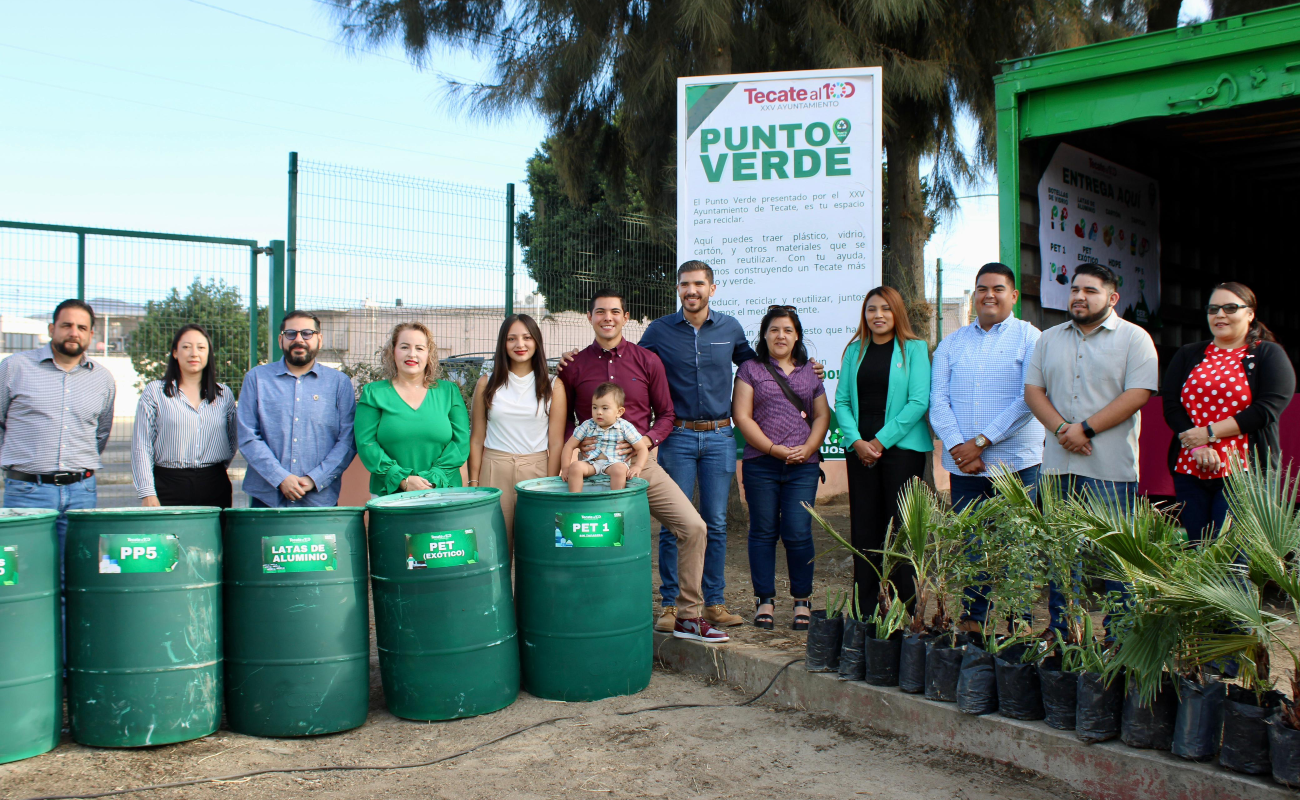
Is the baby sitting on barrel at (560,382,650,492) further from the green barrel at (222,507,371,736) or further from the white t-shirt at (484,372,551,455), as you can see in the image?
the green barrel at (222,507,371,736)

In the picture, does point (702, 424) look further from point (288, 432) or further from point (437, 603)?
point (288, 432)

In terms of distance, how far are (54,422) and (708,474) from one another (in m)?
3.18

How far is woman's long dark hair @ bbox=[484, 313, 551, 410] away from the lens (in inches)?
191

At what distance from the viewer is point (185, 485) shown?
466 centimetres

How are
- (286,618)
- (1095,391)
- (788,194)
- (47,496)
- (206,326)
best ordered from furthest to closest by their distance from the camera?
(206,326), (788,194), (47,496), (1095,391), (286,618)

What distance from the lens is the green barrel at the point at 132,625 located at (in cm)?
374

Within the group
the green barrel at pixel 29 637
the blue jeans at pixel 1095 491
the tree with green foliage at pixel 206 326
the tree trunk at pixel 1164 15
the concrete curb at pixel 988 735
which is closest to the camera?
the concrete curb at pixel 988 735

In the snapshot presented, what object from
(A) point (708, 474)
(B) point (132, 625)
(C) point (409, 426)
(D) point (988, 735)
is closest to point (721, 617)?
(A) point (708, 474)

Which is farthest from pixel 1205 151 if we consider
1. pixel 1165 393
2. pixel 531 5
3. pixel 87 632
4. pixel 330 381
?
pixel 87 632

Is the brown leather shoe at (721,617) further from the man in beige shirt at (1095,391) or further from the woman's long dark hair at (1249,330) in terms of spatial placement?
the woman's long dark hair at (1249,330)

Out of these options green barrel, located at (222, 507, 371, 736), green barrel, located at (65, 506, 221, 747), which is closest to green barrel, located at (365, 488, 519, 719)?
green barrel, located at (222, 507, 371, 736)

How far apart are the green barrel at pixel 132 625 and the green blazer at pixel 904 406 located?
10.0 feet

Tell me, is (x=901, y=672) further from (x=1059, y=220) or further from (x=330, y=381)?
(x=1059, y=220)

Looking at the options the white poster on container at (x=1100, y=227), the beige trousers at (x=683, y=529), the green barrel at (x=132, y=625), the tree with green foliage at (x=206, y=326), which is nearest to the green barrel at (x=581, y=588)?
the beige trousers at (x=683, y=529)
